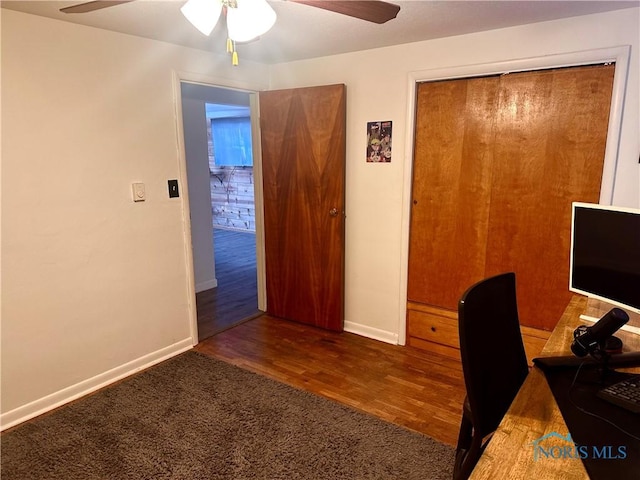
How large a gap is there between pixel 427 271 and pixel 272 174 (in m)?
1.50

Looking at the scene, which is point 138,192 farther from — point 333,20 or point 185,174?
point 333,20

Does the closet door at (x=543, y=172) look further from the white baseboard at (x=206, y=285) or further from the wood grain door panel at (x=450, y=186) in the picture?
the white baseboard at (x=206, y=285)

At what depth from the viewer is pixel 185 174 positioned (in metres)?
2.88

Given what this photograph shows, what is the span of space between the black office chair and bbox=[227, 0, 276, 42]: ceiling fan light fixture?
3.94 feet

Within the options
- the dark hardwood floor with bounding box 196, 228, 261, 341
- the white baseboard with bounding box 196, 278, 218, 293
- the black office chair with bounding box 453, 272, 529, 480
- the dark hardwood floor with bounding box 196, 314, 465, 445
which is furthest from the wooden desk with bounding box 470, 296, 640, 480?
the white baseboard with bounding box 196, 278, 218, 293

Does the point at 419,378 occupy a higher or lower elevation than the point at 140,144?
lower

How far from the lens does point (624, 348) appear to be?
→ 57.4 inches

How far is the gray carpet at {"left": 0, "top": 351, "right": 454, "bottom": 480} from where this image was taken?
6.06ft

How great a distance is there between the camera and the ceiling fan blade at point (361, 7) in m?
1.41

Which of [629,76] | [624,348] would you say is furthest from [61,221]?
[629,76]

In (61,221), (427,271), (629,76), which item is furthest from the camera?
(427,271)

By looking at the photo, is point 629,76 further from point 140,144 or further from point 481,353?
point 140,144

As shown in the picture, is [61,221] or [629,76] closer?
[629,76]

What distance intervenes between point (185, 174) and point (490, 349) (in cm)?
234
